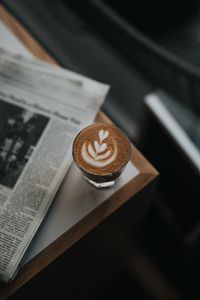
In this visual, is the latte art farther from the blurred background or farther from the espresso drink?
the blurred background

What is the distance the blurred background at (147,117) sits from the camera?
1.98 feet

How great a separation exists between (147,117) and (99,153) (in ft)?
1.15

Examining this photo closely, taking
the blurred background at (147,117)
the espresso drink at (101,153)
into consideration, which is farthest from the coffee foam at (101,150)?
the blurred background at (147,117)

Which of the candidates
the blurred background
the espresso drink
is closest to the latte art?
the espresso drink

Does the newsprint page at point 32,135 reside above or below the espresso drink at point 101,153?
below

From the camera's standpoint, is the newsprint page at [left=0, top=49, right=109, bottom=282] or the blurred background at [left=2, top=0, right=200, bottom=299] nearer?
the newsprint page at [left=0, top=49, right=109, bottom=282]

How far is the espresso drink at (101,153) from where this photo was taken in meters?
0.45

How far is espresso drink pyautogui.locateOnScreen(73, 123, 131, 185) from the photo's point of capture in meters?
0.45

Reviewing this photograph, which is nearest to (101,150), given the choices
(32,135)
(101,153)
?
(101,153)

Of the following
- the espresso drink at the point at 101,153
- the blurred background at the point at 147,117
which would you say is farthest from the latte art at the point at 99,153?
the blurred background at the point at 147,117

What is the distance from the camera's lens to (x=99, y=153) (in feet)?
1.48

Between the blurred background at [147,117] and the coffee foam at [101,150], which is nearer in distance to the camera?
the coffee foam at [101,150]

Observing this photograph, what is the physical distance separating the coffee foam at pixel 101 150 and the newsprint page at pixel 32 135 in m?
0.05

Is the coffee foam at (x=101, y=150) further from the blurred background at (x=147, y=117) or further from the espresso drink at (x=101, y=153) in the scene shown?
the blurred background at (x=147, y=117)
